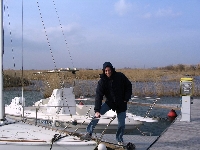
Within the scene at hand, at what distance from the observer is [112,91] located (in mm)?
7652

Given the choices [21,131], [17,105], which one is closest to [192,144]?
[21,131]

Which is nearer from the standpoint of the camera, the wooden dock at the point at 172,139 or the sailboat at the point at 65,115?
the wooden dock at the point at 172,139

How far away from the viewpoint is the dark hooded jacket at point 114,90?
7.63 metres

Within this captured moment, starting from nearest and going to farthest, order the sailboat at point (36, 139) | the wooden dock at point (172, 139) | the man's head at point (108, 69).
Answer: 1. the sailboat at point (36, 139)
2. the man's head at point (108, 69)
3. the wooden dock at point (172, 139)

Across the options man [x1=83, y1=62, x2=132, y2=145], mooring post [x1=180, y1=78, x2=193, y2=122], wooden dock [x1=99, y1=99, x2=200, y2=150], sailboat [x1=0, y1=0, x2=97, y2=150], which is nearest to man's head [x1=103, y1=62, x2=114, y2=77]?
man [x1=83, y1=62, x2=132, y2=145]

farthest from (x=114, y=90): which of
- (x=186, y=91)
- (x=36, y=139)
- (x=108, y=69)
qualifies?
(x=186, y=91)

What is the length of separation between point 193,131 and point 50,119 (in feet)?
18.7

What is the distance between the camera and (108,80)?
765cm

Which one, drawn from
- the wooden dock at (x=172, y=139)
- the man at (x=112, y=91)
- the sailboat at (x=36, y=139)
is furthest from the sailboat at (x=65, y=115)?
the man at (x=112, y=91)

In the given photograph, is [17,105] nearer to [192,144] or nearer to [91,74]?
[192,144]

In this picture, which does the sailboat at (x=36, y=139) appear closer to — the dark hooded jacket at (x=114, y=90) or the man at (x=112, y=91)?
the man at (x=112, y=91)

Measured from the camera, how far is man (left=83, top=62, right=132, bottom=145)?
299 inches

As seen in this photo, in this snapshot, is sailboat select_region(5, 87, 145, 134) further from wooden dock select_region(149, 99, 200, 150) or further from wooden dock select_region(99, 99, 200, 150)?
wooden dock select_region(99, 99, 200, 150)

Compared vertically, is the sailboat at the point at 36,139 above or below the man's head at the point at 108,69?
below
